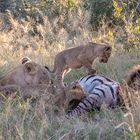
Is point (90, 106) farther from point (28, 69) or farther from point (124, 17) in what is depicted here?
point (124, 17)

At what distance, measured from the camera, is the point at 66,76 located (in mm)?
8836

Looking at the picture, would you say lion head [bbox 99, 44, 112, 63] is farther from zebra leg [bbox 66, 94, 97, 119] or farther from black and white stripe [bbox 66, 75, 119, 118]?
zebra leg [bbox 66, 94, 97, 119]

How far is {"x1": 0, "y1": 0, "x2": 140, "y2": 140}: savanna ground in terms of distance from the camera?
511 cm

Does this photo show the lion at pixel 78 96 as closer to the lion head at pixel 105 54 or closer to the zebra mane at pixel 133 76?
the zebra mane at pixel 133 76

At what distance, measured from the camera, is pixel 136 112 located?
552 centimetres

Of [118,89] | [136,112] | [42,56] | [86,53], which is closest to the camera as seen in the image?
[136,112]

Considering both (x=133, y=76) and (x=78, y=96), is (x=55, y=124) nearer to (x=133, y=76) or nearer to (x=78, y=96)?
(x=78, y=96)

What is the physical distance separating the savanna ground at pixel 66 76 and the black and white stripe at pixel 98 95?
0.21 m

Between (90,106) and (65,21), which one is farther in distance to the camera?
(65,21)

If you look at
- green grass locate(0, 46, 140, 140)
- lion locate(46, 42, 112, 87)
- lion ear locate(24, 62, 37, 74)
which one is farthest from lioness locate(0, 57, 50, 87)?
lion locate(46, 42, 112, 87)

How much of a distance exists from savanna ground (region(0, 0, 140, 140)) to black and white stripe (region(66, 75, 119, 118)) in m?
0.21

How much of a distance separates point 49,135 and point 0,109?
1178 mm

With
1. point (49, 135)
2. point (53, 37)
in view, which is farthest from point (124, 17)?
point (49, 135)

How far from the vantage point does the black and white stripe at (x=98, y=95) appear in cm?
639
